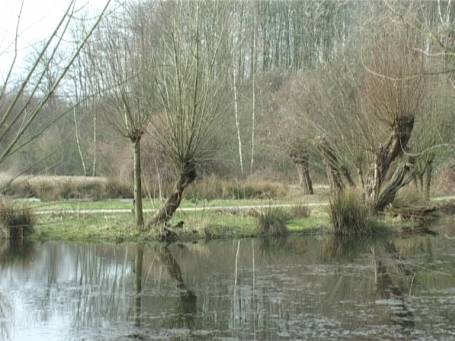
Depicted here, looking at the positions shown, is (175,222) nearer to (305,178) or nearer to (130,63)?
(130,63)

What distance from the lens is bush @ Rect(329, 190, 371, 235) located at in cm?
1992

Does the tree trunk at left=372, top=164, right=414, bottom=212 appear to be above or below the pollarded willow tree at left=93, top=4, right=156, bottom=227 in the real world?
below

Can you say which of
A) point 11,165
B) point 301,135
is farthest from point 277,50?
point 11,165

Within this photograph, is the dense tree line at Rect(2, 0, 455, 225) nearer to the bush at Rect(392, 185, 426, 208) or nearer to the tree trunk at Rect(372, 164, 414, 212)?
the tree trunk at Rect(372, 164, 414, 212)

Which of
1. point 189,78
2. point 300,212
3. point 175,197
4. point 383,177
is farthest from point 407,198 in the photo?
point 189,78

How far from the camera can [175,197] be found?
18406mm

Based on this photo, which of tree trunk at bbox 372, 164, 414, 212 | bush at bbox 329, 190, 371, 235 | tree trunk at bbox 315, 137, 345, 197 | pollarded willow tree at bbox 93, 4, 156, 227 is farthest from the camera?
tree trunk at bbox 315, 137, 345, 197

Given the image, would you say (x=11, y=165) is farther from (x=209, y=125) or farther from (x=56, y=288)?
(x=209, y=125)

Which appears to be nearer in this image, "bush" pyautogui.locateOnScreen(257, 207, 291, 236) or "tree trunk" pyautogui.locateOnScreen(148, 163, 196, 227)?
"tree trunk" pyautogui.locateOnScreen(148, 163, 196, 227)

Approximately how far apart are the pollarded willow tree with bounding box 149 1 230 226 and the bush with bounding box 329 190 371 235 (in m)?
4.81

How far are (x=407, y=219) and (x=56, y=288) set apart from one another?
45.7 ft

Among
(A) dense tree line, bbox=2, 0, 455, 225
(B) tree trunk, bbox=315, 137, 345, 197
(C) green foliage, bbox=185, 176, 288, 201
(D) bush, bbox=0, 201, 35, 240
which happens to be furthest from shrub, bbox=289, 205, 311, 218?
(D) bush, bbox=0, 201, 35, 240

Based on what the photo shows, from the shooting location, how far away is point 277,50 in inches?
1800

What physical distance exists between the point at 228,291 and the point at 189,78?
7.80 m
